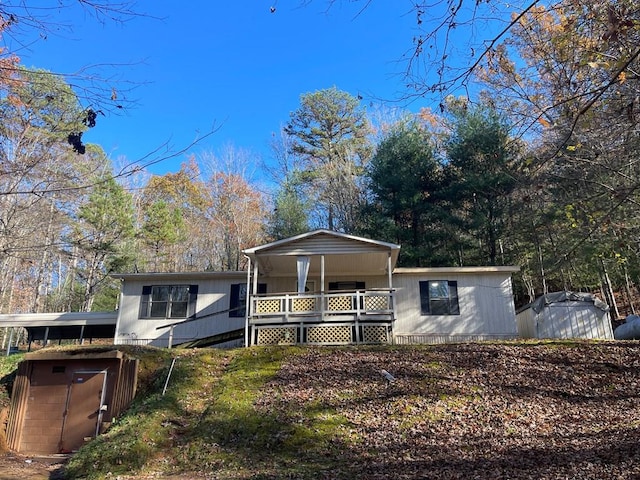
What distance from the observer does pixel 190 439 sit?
9344mm

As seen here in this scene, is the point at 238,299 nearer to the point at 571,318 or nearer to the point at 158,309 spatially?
the point at 158,309

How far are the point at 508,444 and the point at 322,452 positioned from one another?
3.25m

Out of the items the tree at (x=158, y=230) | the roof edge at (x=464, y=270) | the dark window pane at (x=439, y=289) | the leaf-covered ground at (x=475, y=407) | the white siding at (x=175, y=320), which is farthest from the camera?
the tree at (x=158, y=230)

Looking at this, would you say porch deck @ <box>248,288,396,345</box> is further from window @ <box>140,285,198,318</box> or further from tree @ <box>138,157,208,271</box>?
tree @ <box>138,157,208,271</box>

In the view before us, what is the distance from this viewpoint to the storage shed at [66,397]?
12156 millimetres

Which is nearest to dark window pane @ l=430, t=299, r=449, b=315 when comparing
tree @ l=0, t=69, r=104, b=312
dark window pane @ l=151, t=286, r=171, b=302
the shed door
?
dark window pane @ l=151, t=286, r=171, b=302

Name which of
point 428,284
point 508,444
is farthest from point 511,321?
point 508,444

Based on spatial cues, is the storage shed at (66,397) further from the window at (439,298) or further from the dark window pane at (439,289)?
the dark window pane at (439,289)

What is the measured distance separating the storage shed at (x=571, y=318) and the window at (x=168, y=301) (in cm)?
1281

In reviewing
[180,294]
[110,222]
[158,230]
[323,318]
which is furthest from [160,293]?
[158,230]

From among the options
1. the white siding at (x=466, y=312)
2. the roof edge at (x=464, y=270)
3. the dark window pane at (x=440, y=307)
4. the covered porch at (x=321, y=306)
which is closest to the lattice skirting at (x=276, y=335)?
the covered porch at (x=321, y=306)

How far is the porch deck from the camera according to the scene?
584 inches

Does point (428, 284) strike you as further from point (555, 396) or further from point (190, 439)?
point (190, 439)

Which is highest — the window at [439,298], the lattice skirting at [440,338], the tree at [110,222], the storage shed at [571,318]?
the tree at [110,222]
